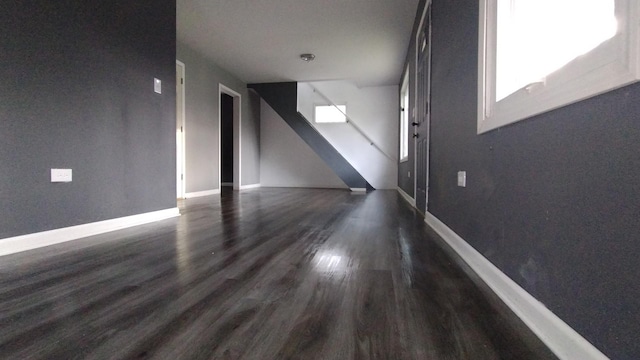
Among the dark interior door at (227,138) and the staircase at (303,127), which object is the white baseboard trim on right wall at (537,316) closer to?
the staircase at (303,127)

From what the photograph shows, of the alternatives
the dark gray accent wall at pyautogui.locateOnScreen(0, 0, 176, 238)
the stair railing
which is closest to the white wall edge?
the stair railing

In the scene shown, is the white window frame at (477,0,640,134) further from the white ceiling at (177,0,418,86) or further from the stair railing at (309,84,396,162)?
the stair railing at (309,84,396,162)

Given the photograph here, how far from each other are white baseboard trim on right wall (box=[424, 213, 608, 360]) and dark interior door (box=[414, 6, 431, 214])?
1.73m

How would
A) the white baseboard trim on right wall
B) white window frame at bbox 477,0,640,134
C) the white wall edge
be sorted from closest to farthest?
1. white window frame at bbox 477,0,640,134
2. the white baseboard trim on right wall
3. the white wall edge

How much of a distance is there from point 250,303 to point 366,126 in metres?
7.33

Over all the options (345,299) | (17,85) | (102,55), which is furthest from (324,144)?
(345,299)

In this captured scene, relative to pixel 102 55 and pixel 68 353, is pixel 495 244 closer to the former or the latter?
pixel 68 353

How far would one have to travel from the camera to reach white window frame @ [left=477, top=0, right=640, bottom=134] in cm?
65

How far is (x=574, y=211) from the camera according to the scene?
2.75ft

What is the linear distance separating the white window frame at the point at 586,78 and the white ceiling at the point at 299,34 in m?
3.03

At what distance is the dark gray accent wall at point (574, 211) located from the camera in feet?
2.16

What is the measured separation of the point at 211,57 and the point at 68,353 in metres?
5.76

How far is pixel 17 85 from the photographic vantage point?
6.48 ft

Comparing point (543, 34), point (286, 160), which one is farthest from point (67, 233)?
point (286, 160)
